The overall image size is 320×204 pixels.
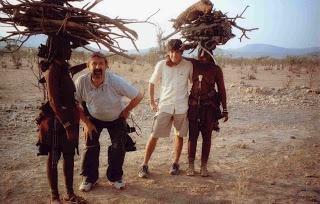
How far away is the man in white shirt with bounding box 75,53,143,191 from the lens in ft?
14.0

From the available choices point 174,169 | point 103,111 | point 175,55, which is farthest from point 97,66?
point 174,169

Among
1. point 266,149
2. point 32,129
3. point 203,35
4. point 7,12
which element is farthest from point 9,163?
point 266,149

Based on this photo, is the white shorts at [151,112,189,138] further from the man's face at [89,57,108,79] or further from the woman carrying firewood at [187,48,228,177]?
the man's face at [89,57,108,79]

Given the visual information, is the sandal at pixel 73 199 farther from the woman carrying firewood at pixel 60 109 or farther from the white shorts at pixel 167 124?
the white shorts at pixel 167 124

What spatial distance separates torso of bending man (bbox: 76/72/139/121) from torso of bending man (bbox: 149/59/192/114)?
670 mm

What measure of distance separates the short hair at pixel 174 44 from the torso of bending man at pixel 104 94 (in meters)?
0.83

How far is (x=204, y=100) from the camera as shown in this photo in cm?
499

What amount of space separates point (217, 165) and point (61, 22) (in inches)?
136

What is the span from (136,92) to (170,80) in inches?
28.2

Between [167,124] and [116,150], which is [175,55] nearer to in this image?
[167,124]

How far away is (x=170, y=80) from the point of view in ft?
16.2

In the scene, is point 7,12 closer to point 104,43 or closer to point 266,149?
point 104,43

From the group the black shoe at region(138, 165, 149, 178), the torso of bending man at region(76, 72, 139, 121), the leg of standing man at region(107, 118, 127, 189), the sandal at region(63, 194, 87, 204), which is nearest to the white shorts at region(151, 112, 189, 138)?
the black shoe at region(138, 165, 149, 178)

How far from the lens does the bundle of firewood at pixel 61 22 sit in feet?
10.7
